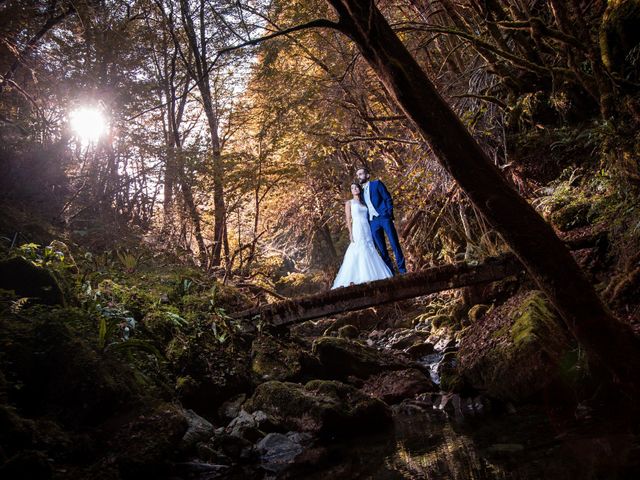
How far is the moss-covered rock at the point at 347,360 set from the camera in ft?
26.0

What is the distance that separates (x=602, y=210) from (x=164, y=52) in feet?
39.0

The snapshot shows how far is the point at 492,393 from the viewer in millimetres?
5391

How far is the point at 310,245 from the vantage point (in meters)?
15.0

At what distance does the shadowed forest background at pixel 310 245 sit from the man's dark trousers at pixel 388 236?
3.07 ft

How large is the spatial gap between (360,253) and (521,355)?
466 cm

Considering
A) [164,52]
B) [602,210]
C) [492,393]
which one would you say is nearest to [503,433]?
[492,393]

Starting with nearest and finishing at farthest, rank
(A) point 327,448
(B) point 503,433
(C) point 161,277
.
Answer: (B) point 503,433 → (A) point 327,448 → (C) point 161,277

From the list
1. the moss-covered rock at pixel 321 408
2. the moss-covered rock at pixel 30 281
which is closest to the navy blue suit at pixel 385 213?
the moss-covered rock at pixel 321 408

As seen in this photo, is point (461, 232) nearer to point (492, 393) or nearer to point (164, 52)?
point (492, 393)

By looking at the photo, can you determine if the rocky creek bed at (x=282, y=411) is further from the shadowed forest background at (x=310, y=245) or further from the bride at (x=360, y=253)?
the bride at (x=360, y=253)

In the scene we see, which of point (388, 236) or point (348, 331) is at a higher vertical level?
point (388, 236)

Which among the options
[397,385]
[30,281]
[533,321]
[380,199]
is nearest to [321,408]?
[397,385]

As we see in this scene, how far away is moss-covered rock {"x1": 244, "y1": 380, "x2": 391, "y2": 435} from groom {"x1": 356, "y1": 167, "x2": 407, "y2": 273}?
3.67 meters

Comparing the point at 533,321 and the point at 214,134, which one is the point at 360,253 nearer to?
the point at 533,321
